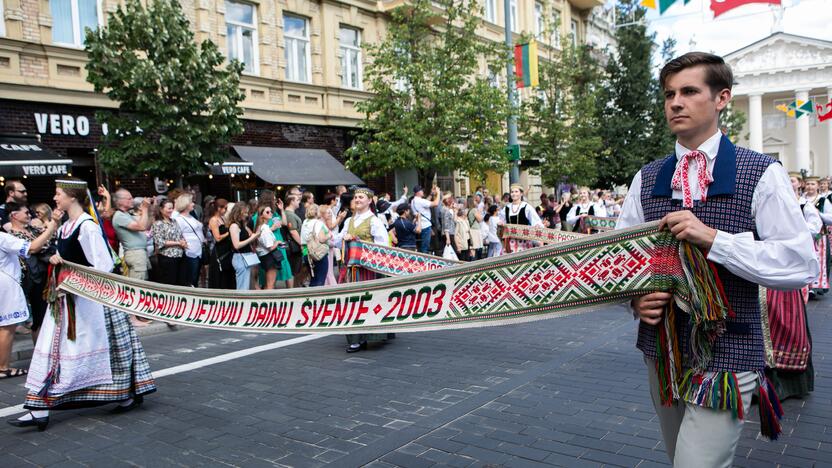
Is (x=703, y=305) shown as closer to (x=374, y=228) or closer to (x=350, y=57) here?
(x=374, y=228)

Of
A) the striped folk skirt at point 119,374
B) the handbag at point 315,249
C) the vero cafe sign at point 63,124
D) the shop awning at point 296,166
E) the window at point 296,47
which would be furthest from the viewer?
the window at point 296,47

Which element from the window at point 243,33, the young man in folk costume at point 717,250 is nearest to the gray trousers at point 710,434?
the young man in folk costume at point 717,250

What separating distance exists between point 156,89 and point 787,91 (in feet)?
191

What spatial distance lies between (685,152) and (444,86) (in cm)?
1506

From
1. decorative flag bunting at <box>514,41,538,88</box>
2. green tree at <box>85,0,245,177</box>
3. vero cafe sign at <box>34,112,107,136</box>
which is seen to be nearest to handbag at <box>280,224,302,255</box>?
green tree at <box>85,0,245,177</box>

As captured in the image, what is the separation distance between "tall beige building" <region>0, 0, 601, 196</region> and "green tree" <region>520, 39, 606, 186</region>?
626 centimetres

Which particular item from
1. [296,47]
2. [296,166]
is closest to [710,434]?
[296,166]

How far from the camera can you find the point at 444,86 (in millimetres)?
17109

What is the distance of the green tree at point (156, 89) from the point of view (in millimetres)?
12055

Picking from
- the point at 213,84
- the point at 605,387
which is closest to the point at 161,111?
the point at 213,84

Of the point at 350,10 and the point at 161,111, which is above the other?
the point at 350,10

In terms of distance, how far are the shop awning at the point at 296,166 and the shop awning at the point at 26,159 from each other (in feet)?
16.8

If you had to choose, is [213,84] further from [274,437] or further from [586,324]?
[274,437]

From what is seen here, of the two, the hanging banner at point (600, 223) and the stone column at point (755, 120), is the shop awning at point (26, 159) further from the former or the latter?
the stone column at point (755, 120)
